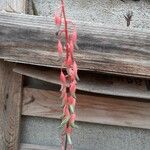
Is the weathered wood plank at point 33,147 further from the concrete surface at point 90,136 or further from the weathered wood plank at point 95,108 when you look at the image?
the weathered wood plank at point 95,108

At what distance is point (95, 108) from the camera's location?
1394 millimetres

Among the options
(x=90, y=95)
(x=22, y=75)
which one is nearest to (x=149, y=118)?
→ (x=90, y=95)

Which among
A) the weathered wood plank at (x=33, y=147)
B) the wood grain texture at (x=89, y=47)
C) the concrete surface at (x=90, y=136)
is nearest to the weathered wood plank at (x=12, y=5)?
the wood grain texture at (x=89, y=47)

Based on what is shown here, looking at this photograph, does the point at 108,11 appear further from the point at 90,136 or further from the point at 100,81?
the point at 90,136

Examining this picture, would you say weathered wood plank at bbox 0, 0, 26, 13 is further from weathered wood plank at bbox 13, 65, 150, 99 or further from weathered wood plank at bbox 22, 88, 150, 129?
weathered wood plank at bbox 22, 88, 150, 129

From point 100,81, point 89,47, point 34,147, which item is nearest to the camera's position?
point 89,47

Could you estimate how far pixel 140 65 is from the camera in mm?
1147

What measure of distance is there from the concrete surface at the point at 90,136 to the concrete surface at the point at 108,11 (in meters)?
0.42

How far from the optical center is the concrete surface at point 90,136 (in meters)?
1.45

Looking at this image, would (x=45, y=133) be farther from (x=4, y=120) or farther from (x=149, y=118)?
(x=149, y=118)

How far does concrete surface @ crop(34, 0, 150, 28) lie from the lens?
137 cm

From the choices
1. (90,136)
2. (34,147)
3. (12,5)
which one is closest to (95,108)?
(90,136)

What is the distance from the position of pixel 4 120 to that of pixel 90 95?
14.2 inches

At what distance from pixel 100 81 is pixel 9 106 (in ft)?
1.27
